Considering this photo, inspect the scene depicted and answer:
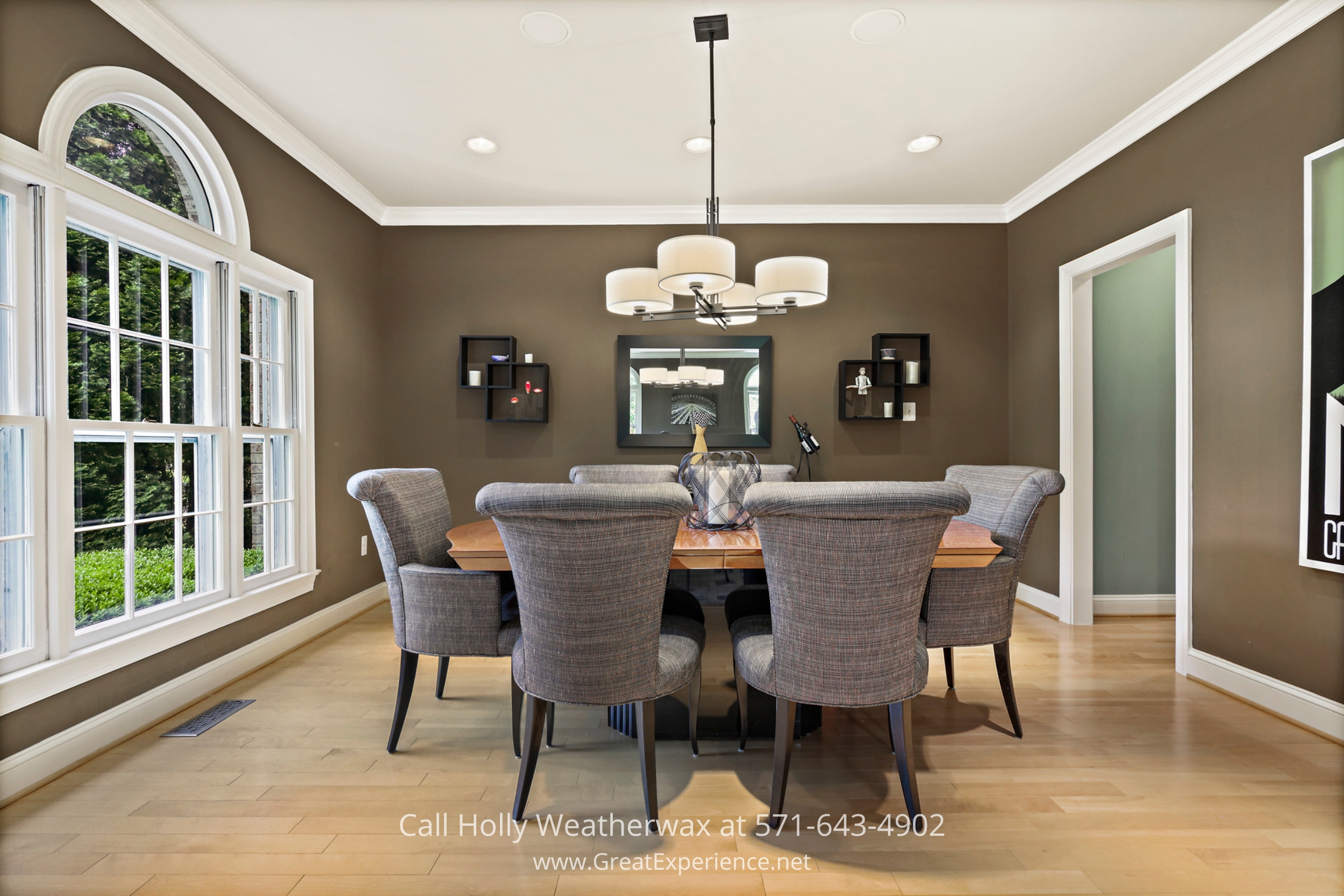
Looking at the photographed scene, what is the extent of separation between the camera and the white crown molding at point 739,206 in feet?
7.48

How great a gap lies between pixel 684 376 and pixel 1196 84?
2838 millimetres

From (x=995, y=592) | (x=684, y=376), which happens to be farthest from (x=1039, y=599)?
(x=684, y=376)

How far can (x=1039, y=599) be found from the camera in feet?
12.6

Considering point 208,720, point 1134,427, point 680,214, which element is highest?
point 680,214

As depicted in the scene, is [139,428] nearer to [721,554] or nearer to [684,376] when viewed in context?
[721,554]

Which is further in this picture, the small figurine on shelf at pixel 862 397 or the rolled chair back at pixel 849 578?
the small figurine on shelf at pixel 862 397

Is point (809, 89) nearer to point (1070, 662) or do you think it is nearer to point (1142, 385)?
point (1142, 385)

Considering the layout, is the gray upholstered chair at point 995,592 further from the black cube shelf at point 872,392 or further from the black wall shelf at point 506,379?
the black wall shelf at point 506,379

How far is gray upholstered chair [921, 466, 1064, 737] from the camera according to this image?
79.1 inches

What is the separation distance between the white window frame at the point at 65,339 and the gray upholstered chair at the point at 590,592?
161 centimetres

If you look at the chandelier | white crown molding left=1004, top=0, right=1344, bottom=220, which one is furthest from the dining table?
white crown molding left=1004, top=0, right=1344, bottom=220

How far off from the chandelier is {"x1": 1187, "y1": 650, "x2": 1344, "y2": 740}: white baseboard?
234cm

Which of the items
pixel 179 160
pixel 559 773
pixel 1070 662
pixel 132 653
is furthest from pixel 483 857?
pixel 179 160

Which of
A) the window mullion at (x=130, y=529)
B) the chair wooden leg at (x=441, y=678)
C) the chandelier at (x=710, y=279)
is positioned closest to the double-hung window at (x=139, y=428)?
the window mullion at (x=130, y=529)
